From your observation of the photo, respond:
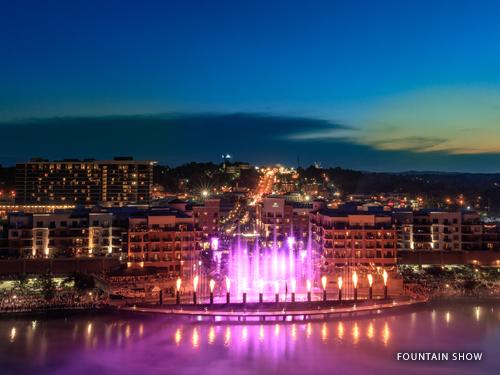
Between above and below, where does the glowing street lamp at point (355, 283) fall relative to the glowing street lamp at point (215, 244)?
below

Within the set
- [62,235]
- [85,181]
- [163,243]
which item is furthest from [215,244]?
[85,181]

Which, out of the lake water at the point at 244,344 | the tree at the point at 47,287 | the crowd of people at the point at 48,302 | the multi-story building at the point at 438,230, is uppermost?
the multi-story building at the point at 438,230

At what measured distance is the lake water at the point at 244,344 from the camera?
13.2m

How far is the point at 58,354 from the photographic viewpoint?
1405 cm

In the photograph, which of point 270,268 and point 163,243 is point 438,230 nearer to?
point 270,268

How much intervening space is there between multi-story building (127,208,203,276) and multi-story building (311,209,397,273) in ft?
18.6

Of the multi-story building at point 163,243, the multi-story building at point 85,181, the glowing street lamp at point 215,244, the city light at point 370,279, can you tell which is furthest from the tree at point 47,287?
the multi-story building at point 85,181

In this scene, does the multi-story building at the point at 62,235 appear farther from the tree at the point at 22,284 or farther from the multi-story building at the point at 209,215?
the multi-story building at the point at 209,215

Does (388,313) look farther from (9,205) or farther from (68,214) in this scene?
(9,205)

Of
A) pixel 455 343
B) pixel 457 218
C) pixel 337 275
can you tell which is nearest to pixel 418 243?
pixel 457 218

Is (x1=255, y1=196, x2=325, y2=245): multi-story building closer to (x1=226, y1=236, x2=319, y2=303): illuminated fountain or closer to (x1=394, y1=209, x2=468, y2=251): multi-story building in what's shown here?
(x1=226, y1=236, x2=319, y2=303): illuminated fountain

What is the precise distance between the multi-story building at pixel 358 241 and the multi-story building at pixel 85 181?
120 feet

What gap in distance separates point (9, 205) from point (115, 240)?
95.3ft

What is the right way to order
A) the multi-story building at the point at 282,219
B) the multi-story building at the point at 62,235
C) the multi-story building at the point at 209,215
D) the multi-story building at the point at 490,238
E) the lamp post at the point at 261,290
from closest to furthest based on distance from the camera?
1. the lamp post at the point at 261,290
2. the multi-story building at the point at 62,235
3. the multi-story building at the point at 490,238
4. the multi-story building at the point at 209,215
5. the multi-story building at the point at 282,219
